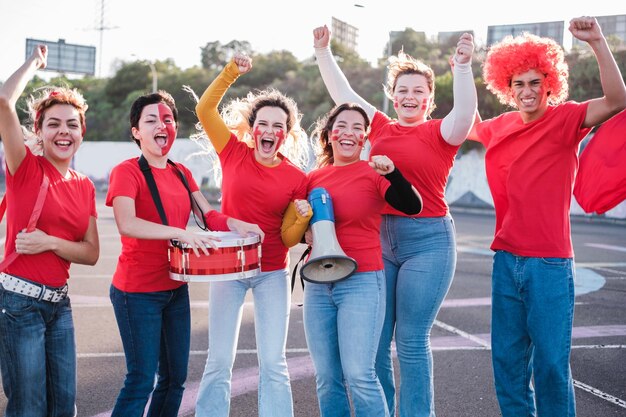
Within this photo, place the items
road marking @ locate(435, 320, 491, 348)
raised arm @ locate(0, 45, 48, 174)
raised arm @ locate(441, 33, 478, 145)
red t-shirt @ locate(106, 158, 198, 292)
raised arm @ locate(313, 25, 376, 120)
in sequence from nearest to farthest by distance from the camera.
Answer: raised arm @ locate(0, 45, 48, 174) → red t-shirt @ locate(106, 158, 198, 292) → raised arm @ locate(441, 33, 478, 145) → raised arm @ locate(313, 25, 376, 120) → road marking @ locate(435, 320, 491, 348)

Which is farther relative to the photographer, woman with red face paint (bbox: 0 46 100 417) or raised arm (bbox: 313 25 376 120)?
raised arm (bbox: 313 25 376 120)

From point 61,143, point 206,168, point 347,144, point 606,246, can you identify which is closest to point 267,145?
point 347,144

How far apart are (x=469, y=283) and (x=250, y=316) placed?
368 centimetres

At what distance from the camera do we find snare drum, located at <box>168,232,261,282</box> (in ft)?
11.3

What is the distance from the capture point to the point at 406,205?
11.6ft

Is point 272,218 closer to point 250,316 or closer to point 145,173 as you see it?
point 145,173

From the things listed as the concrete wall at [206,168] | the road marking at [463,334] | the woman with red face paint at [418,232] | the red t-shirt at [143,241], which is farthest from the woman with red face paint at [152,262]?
the concrete wall at [206,168]

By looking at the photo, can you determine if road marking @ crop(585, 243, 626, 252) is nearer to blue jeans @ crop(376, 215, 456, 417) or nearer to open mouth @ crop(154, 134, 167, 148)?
blue jeans @ crop(376, 215, 456, 417)

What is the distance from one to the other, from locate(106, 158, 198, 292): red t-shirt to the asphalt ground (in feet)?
4.45

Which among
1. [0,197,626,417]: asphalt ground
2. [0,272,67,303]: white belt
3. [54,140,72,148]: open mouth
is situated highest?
[54,140,72,148]: open mouth

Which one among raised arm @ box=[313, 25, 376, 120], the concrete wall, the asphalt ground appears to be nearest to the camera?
raised arm @ box=[313, 25, 376, 120]

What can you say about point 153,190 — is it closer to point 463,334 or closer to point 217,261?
point 217,261

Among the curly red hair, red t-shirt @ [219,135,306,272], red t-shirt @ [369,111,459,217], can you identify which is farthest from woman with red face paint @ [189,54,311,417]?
the curly red hair

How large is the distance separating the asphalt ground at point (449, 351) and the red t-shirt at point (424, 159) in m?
1.64
